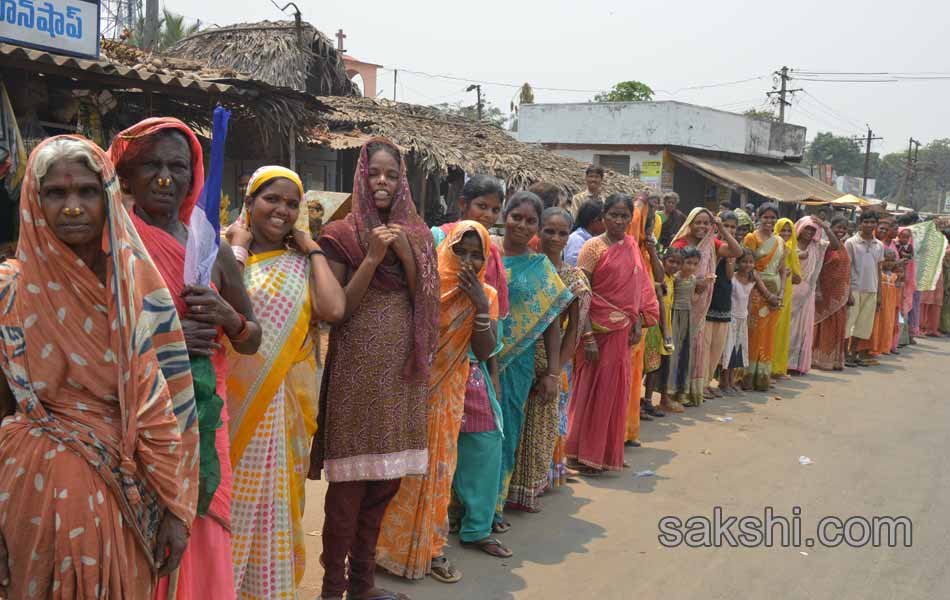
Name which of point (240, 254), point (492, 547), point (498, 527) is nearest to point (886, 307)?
point (498, 527)

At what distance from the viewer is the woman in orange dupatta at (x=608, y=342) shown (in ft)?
18.2

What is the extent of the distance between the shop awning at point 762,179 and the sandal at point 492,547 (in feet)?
69.9

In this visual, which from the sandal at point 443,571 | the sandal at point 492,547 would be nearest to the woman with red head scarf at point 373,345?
the sandal at point 443,571

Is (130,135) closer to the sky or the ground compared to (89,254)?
closer to the sky

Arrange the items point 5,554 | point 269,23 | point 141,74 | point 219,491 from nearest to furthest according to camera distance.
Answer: point 5,554 → point 219,491 → point 141,74 → point 269,23

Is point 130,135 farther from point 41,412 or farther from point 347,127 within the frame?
point 347,127

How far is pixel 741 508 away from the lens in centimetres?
508

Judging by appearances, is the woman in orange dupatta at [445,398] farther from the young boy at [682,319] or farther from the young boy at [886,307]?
the young boy at [886,307]

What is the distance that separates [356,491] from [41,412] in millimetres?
1573

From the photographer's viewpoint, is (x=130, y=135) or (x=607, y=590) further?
(x=607, y=590)

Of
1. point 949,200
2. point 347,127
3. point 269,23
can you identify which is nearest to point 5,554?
point 347,127

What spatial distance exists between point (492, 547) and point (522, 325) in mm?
1209

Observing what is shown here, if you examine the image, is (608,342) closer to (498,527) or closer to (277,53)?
(498,527)

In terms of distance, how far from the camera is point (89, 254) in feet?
6.50
